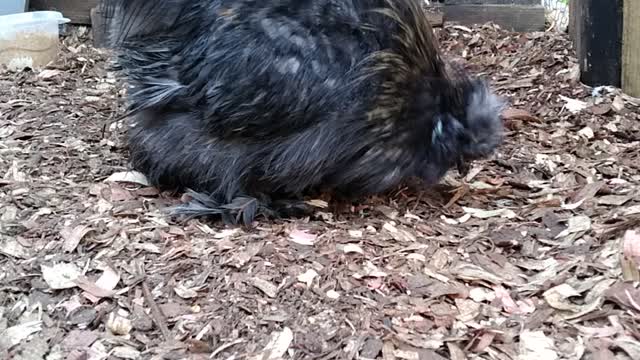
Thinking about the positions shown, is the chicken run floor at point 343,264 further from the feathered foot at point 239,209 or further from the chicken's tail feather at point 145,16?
the chicken's tail feather at point 145,16

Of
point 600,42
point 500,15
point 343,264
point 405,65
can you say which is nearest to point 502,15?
point 500,15

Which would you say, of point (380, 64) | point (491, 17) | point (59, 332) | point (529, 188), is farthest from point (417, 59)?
point (491, 17)

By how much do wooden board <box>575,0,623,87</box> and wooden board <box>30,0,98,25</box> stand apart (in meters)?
2.31

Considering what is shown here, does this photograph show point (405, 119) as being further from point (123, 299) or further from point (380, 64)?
point (123, 299)

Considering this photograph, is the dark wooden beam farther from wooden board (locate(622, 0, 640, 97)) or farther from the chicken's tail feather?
the chicken's tail feather

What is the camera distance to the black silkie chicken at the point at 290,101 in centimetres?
241

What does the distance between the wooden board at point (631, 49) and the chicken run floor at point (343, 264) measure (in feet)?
0.79

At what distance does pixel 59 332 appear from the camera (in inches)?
77.9

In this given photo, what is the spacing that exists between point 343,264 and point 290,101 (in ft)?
1.58

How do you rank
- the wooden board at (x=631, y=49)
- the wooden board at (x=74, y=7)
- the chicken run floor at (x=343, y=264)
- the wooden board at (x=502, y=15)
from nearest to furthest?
the chicken run floor at (x=343, y=264) < the wooden board at (x=631, y=49) < the wooden board at (x=502, y=15) < the wooden board at (x=74, y=7)

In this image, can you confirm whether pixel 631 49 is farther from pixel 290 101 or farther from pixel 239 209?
pixel 239 209

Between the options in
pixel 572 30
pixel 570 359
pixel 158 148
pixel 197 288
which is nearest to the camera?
pixel 570 359

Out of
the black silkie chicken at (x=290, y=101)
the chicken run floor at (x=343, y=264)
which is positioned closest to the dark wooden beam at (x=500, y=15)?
the chicken run floor at (x=343, y=264)

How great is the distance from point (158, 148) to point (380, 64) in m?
0.71
